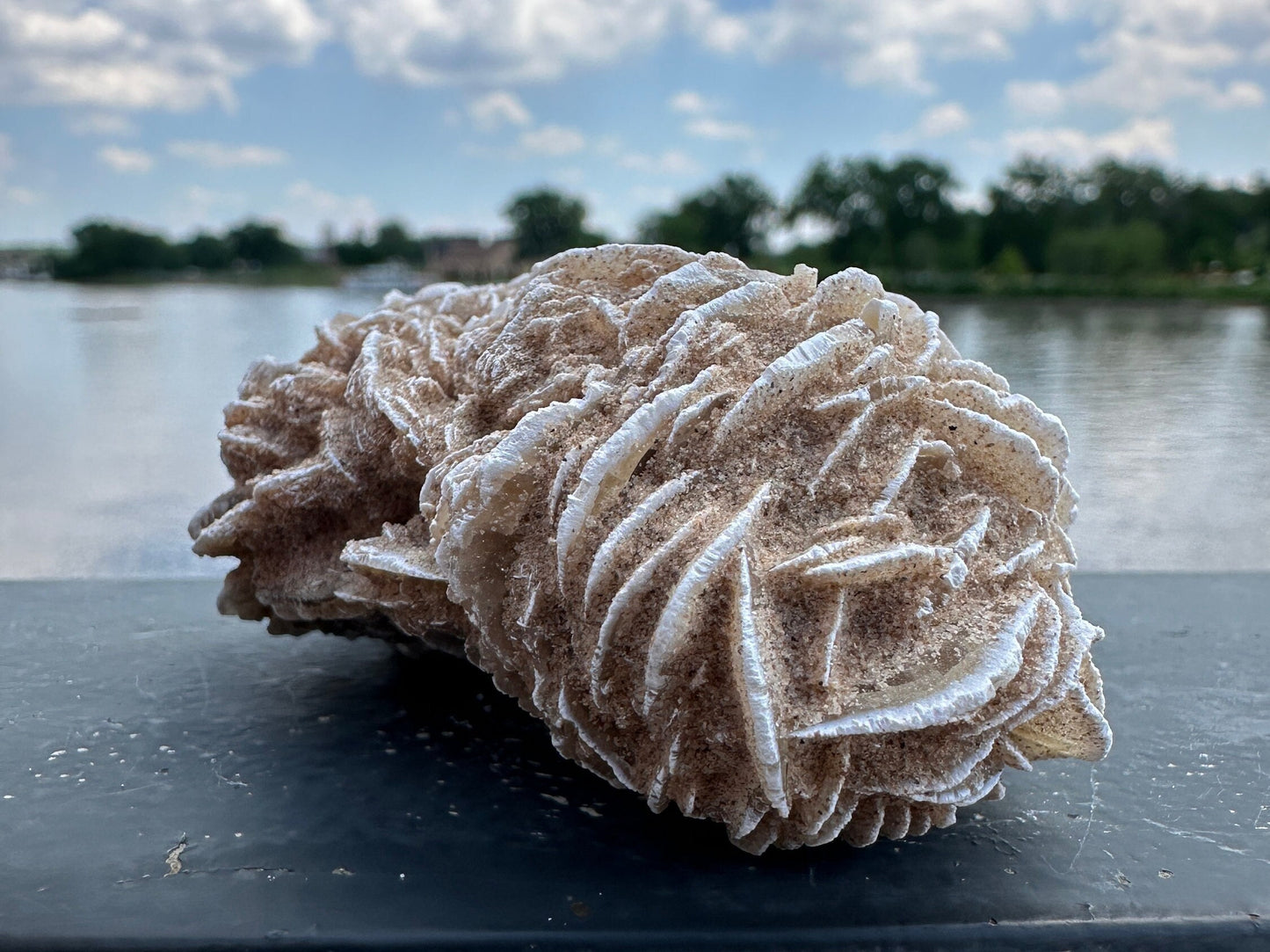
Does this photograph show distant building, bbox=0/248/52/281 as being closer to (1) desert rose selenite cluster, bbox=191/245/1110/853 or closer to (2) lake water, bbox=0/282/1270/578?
(2) lake water, bbox=0/282/1270/578

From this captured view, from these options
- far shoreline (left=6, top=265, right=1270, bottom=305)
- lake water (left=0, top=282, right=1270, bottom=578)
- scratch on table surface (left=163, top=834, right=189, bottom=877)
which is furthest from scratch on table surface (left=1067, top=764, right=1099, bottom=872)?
far shoreline (left=6, top=265, right=1270, bottom=305)

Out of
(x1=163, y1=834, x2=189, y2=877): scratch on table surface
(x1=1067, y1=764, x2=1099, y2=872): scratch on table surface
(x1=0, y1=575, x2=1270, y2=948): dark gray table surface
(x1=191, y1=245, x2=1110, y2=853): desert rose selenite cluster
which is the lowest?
(x1=1067, y1=764, x2=1099, y2=872): scratch on table surface

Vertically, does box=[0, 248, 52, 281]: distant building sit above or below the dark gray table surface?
above

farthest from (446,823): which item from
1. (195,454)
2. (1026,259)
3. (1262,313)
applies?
(1026,259)

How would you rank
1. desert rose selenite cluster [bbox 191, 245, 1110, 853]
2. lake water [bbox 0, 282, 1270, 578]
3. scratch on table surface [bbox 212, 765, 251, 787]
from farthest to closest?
lake water [bbox 0, 282, 1270, 578]
scratch on table surface [bbox 212, 765, 251, 787]
desert rose selenite cluster [bbox 191, 245, 1110, 853]

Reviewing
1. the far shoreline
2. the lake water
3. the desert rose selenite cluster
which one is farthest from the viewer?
the far shoreline

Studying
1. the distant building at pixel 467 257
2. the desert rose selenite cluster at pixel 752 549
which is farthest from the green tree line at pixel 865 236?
the desert rose selenite cluster at pixel 752 549

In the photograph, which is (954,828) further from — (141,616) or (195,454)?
(195,454)
